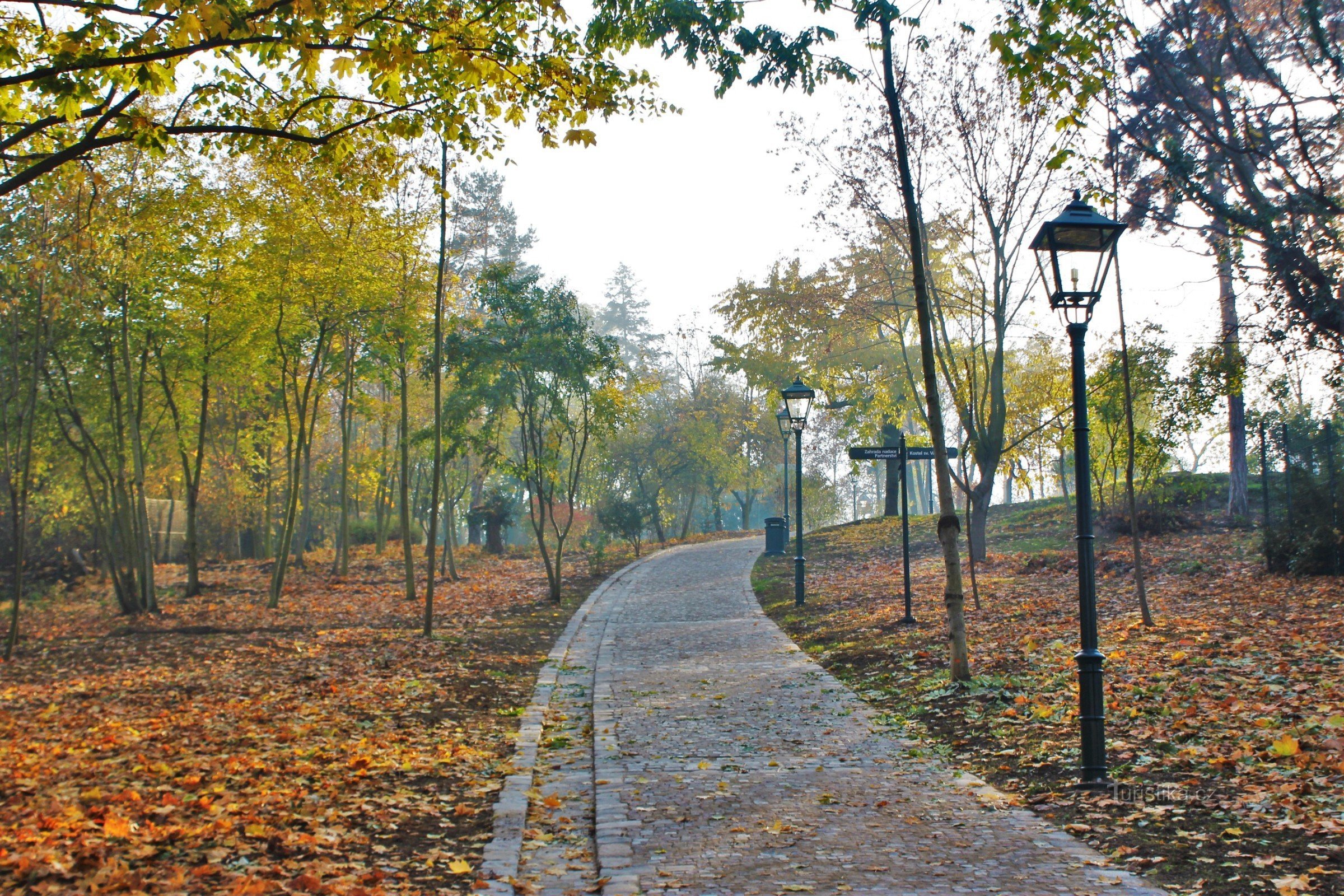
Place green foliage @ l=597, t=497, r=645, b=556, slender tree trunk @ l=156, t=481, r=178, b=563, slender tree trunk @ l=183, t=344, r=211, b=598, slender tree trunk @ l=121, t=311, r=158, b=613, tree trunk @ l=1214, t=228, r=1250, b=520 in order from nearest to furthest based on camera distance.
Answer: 1. tree trunk @ l=1214, t=228, r=1250, b=520
2. slender tree trunk @ l=121, t=311, r=158, b=613
3. slender tree trunk @ l=183, t=344, r=211, b=598
4. green foliage @ l=597, t=497, r=645, b=556
5. slender tree trunk @ l=156, t=481, r=178, b=563

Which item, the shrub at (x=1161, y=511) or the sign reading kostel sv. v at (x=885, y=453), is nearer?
the sign reading kostel sv. v at (x=885, y=453)

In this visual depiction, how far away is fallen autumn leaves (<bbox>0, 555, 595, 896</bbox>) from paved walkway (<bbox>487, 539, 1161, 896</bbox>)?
505mm

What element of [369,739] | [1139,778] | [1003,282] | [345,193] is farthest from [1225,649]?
[345,193]

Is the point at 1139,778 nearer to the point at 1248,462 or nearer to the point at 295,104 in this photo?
the point at 295,104

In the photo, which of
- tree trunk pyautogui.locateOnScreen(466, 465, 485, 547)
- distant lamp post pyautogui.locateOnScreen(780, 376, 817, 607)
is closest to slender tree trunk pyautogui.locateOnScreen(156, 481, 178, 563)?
tree trunk pyautogui.locateOnScreen(466, 465, 485, 547)

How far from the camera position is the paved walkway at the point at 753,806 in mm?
4488

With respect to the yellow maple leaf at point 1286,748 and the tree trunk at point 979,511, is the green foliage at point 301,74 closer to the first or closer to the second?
the yellow maple leaf at point 1286,748

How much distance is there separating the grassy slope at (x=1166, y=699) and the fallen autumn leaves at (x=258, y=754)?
343 centimetres

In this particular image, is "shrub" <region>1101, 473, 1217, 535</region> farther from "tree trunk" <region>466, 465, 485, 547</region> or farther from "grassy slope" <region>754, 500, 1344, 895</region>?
"tree trunk" <region>466, 465, 485, 547</region>

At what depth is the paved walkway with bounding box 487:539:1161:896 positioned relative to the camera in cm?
449

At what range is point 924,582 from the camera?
1911cm

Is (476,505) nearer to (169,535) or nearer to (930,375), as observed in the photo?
(169,535)

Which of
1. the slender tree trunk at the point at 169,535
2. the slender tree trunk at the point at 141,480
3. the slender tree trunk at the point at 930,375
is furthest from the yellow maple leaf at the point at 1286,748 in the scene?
the slender tree trunk at the point at 169,535

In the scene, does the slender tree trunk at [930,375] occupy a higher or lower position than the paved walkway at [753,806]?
higher
